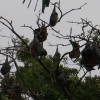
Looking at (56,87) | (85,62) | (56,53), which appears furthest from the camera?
(56,87)

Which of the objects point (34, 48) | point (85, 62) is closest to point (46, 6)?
point (85, 62)

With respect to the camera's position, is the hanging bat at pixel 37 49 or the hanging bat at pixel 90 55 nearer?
the hanging bat at pixel 90 55

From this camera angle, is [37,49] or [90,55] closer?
[90,55]

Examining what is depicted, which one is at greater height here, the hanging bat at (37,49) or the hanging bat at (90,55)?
the hanging bat at (37,49)

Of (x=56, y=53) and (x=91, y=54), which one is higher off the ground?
(x=56, y=53)

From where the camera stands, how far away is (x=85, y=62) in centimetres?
441

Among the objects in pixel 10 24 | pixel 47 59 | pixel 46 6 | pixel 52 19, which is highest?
pixel 47 59

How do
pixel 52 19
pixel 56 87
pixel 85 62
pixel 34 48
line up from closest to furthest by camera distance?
pixel 85 62, pixel 34 48, pixel 52 19, pixel 56 87

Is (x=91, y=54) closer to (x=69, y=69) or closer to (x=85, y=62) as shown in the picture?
(x=85, y=62)

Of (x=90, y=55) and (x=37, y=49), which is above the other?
(x=37, y=49)

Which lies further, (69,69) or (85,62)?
(69,69)

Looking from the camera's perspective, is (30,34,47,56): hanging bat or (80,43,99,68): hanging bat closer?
(80,43,99,68): hanging bat

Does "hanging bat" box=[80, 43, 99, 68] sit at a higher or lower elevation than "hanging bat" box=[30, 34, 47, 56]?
lower

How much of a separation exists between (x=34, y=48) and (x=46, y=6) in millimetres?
5251
